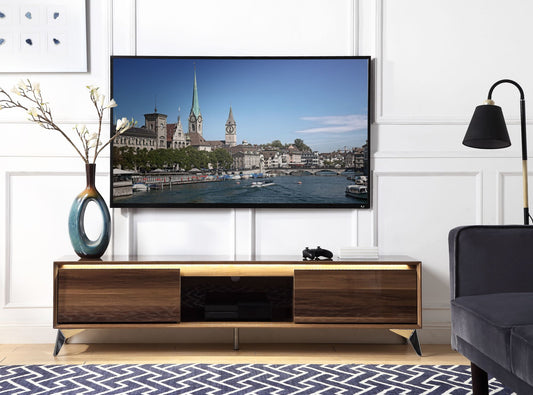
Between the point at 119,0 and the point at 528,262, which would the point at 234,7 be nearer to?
the point at 119,0

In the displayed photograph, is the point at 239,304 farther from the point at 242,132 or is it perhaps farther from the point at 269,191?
the point at 242,132

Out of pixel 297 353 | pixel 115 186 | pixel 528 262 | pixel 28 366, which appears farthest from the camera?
pixel 115 186

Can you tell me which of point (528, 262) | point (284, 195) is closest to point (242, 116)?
point (284, 195)

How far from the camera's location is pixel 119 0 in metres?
3.00

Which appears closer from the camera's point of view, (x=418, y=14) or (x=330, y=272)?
(x=330, y=272)

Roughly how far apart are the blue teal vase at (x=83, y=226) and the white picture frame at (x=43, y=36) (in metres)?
0.75

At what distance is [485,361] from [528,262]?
44 centimetres

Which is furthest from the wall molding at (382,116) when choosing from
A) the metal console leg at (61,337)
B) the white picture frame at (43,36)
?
the metal console leg at (61,337)

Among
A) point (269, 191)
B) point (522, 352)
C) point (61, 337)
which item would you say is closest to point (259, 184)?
point (269, 191)

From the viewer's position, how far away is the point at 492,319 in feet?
5.15

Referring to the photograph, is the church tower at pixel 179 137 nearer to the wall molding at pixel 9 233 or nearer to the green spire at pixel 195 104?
the green spire at pixel 195 104

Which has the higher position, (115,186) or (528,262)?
(115,186)

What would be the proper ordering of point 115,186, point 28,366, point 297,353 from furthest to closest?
point 115,186 < point 297,353 < point 28,366

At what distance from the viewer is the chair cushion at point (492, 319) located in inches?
59.4
